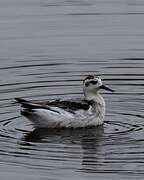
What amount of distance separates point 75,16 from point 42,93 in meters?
7.10

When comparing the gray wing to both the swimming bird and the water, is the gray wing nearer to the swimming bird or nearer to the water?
the swimming bird

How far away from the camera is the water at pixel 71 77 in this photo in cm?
1723

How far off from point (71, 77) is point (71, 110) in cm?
314

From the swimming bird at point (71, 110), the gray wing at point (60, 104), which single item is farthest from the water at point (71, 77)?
the gray wing at point (60, 104)

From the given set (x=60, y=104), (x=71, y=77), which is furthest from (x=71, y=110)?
(x=71, y=77)

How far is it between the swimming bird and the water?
0.18 metres

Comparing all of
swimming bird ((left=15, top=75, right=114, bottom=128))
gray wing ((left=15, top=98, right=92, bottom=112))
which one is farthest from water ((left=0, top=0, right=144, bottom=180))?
gray wing ((left=15, top=98, right=92, bottom=112))

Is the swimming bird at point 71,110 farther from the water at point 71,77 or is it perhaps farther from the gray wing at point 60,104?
the water at point 71,77

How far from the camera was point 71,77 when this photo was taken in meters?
23.0

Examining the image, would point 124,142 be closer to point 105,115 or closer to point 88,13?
point 105,115

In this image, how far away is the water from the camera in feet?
56.5

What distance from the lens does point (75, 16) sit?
28.6 meters

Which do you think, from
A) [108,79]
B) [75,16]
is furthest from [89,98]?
[75,16]

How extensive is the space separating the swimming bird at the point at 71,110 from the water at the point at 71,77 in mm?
176
